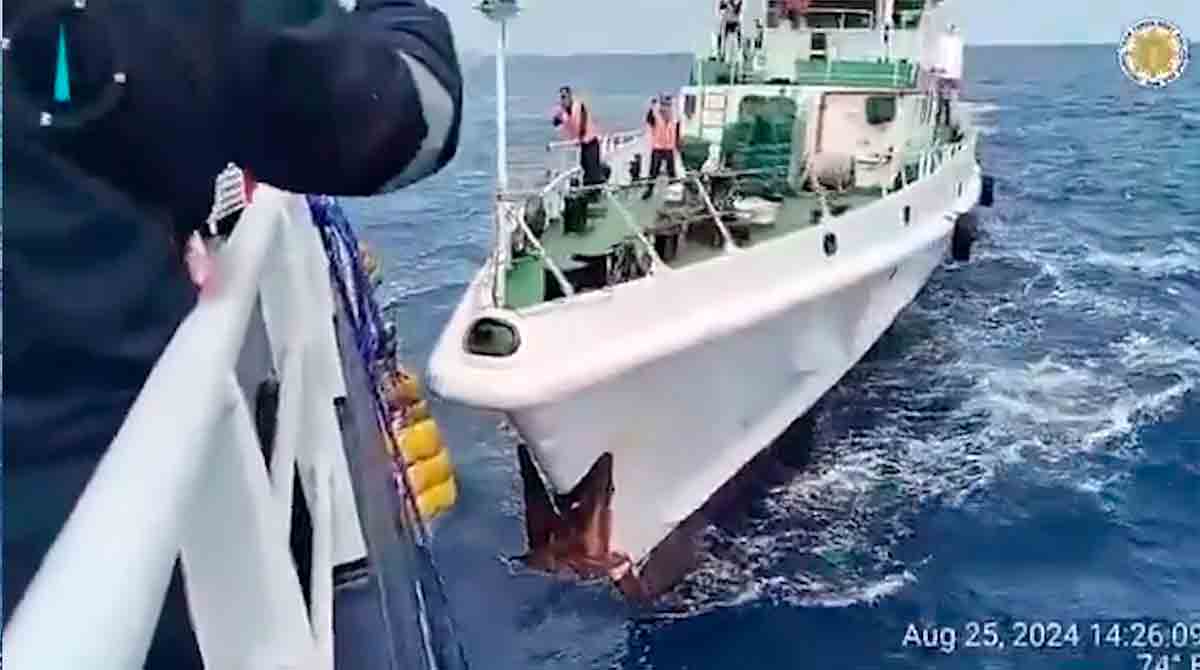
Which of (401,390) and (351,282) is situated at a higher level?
(351,282)

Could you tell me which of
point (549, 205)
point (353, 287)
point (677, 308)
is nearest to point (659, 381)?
point (677, 308)

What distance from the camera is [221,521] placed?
32 cm

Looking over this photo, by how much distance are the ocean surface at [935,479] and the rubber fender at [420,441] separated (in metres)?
0.41

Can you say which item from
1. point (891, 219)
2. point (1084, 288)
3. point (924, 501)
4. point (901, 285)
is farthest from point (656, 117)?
point (1084, 288)

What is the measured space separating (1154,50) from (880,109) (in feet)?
4.95

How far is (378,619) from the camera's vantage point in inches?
25.8

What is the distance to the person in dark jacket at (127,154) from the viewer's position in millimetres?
280

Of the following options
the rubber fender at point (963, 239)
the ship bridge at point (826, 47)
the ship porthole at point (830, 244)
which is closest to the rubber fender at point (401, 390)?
the ship porthole at point (830, 244)

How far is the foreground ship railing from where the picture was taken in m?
0.19

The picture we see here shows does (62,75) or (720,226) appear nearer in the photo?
(62,75)

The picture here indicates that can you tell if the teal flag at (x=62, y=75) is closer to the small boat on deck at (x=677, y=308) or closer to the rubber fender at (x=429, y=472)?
the small boat on deck at (x=677, y=308)

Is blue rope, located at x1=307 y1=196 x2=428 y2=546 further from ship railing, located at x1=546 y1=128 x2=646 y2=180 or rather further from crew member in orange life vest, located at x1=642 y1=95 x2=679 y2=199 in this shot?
crew member in orange life vest, located at x1=642 y1=95 x2=679 y2=199

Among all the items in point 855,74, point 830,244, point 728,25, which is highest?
point 728,25

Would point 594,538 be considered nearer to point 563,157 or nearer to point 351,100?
point 563,157
